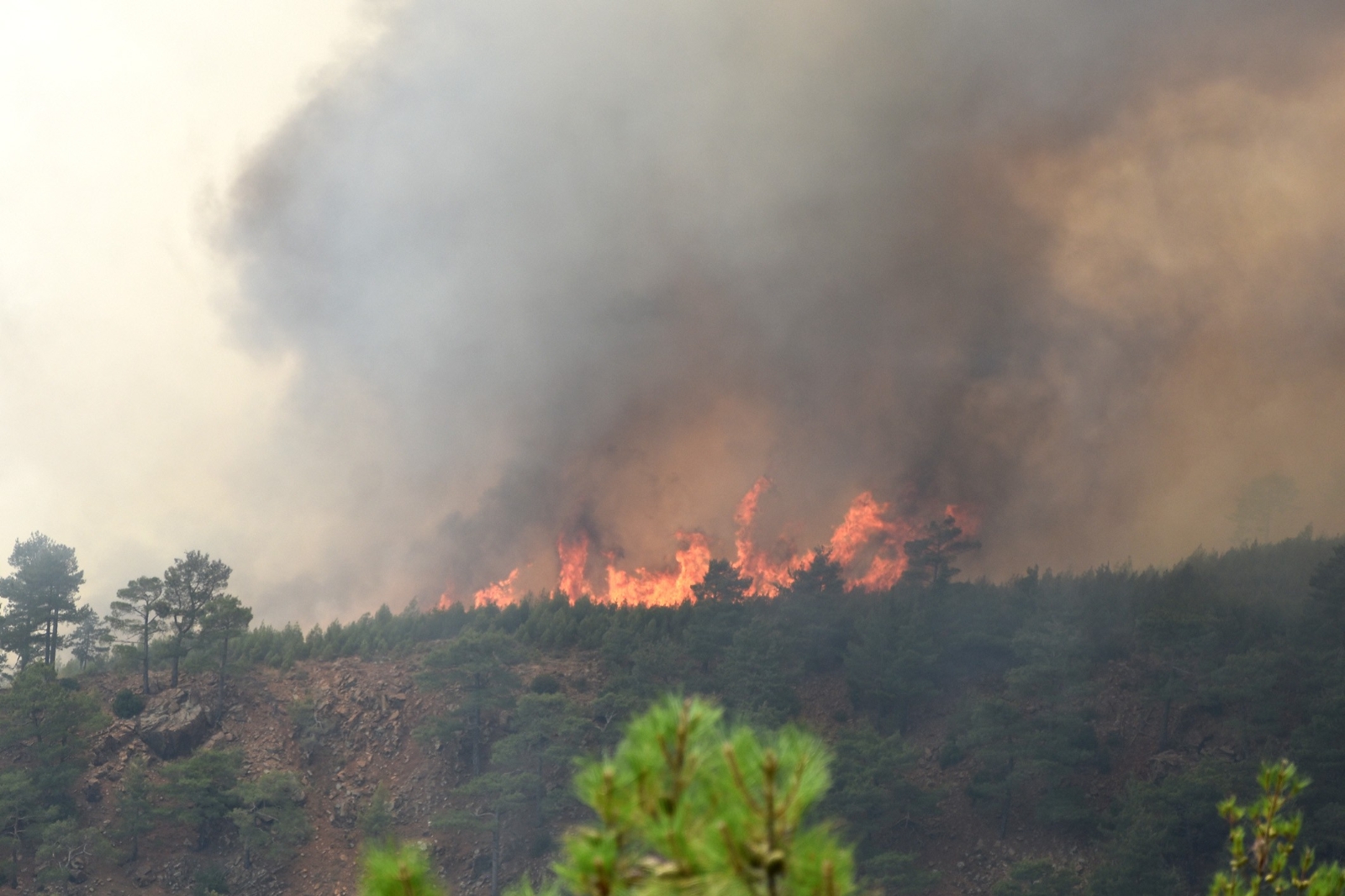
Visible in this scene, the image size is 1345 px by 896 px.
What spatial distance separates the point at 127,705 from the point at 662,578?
1829 inches

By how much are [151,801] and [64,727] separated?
5019 millimetres

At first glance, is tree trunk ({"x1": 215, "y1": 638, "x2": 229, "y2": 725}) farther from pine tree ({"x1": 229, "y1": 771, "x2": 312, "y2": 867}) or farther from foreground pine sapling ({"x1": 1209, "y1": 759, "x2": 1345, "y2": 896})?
foreground pine sapling ({"x1": 1209, "y1": 759, "x2": 1345, "y2": 896})

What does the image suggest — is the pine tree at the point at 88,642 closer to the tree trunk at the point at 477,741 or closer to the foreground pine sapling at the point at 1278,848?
the tree trunk at the point at 477,741

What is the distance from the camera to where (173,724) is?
4606 cm

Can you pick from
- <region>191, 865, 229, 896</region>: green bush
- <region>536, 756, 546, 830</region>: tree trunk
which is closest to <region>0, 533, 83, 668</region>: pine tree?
<region>191, 865, 229, 896</region>: green bush

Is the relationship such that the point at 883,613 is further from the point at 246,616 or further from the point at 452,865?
the point at 246,616

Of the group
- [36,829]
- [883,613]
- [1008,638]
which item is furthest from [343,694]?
[1008,638]

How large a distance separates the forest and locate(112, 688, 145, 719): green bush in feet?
0.39

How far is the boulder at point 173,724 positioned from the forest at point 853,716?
0.66m

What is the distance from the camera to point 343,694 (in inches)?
2028

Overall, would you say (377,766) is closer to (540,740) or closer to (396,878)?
(540,740)

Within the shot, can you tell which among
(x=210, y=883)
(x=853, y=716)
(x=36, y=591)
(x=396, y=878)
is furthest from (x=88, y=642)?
(x=396, y=878)

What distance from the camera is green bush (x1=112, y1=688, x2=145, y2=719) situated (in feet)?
154

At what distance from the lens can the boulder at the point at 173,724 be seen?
4547 cm
